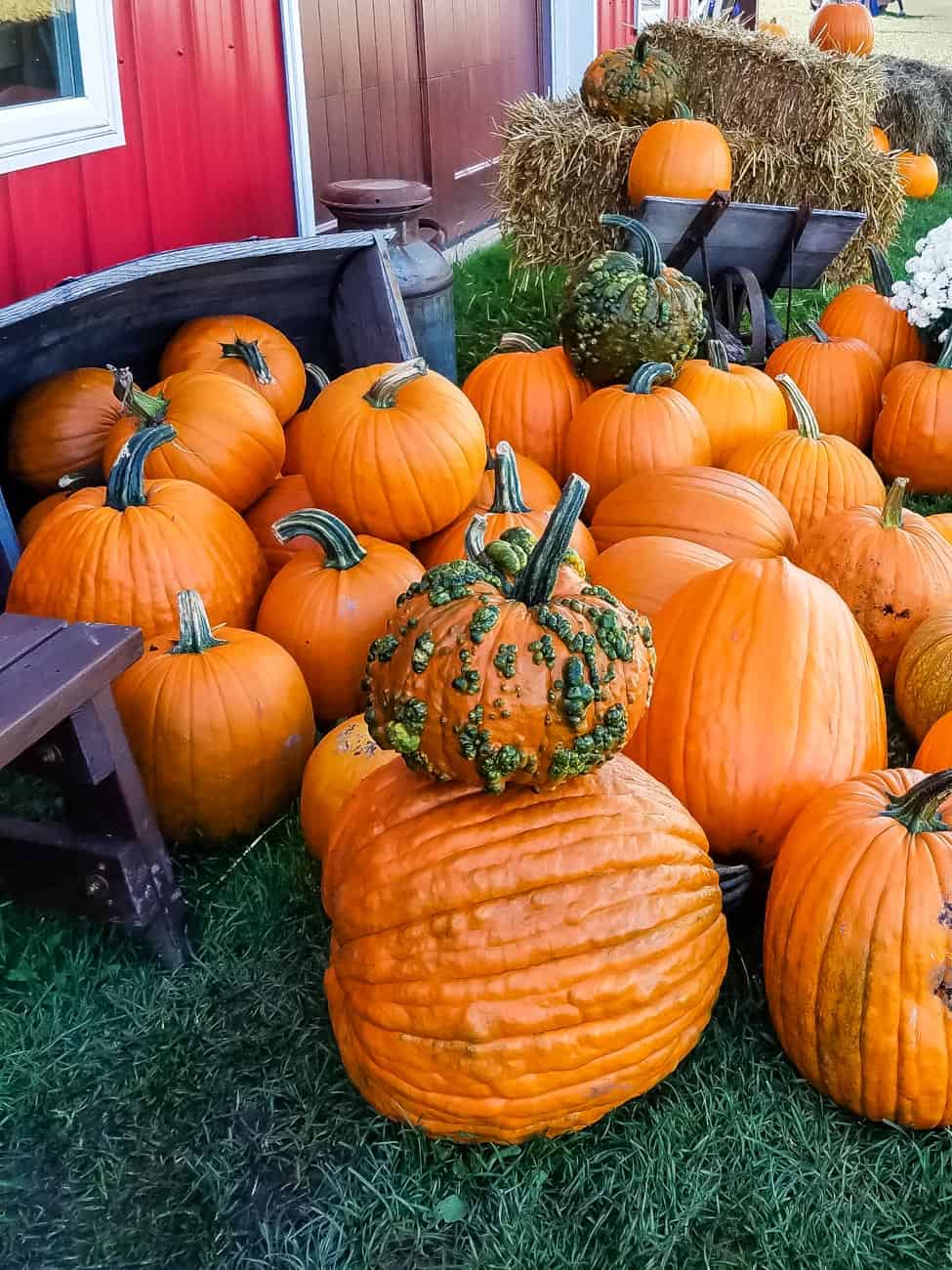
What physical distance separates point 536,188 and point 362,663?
185 inches

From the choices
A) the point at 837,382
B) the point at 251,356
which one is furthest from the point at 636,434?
the point at 837,382

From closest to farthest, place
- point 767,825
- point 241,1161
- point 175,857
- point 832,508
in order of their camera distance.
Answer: point 241,1161
point 767,825
point 175,857
point 832,508

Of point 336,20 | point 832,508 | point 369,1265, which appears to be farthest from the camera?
point 336,20

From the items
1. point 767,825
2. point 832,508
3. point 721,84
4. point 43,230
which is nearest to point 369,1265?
point 767,825

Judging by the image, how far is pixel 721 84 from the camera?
22.2 feet

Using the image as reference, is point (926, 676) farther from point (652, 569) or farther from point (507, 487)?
point (507, 487)

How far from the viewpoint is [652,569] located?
2818 millimetres

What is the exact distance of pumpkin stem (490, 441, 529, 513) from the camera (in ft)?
9.27

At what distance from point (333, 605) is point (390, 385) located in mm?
652

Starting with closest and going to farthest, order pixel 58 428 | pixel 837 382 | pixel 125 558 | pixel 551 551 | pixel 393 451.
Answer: pixel 551 551, pixel 125 558, pixel 393 451, pixel 58 428, pixel 837 382

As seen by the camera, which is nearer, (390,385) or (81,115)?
(390,385)

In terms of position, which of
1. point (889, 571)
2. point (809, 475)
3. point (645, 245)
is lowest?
point (889, 571)

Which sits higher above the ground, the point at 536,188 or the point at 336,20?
the point at 336,20

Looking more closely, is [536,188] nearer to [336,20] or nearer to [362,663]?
[336,20]
